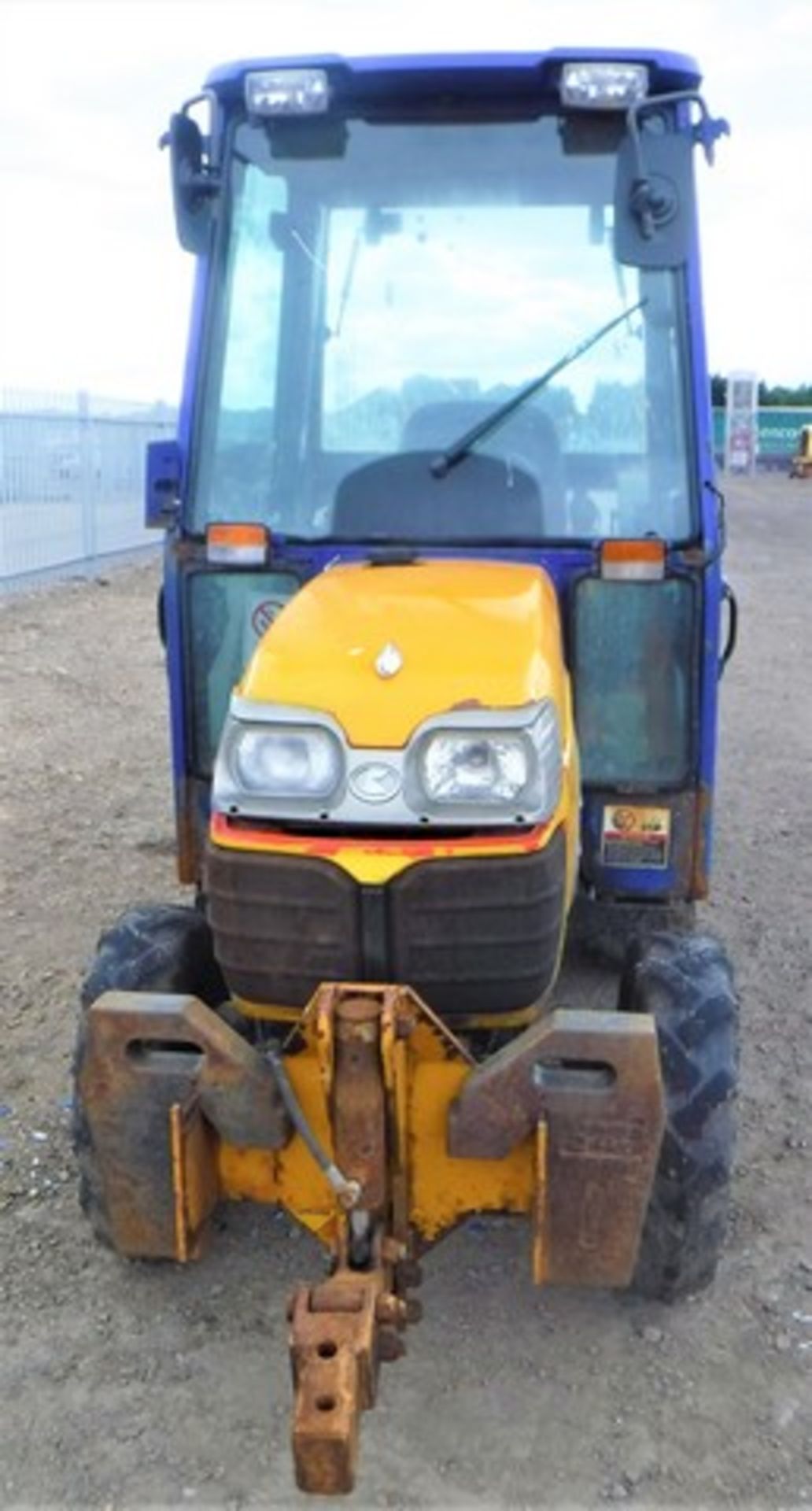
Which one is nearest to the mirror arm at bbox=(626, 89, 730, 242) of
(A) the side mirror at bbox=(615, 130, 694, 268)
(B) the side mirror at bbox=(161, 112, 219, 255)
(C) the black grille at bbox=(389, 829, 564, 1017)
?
(A) the side mirror at bbox=(615, 130, 694, 268)

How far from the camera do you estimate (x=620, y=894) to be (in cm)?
367

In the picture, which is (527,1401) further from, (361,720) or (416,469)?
(416,469)

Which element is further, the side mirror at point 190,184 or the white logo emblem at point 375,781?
the side mirror at point 190,184

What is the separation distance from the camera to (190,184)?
3467 millimetres

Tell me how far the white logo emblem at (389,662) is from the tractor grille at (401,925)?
36cm

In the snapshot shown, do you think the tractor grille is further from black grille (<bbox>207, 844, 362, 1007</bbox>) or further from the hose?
the hose

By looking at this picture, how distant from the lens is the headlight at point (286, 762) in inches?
103

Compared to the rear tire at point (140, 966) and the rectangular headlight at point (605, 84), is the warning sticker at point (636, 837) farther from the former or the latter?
the rectangular headlight at point (605, 84)

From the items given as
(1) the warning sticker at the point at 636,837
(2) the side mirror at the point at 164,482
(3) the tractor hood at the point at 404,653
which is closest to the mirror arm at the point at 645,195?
(3) the tractor hood at the point at 404,653

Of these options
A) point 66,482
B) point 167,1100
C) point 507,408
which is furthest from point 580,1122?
point 66,482

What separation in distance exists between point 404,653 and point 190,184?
58.7 inches

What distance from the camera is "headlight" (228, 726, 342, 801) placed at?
2.61 metres

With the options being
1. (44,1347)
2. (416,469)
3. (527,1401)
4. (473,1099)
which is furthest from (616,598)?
(44,1347)

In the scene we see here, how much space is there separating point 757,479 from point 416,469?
34.2m
